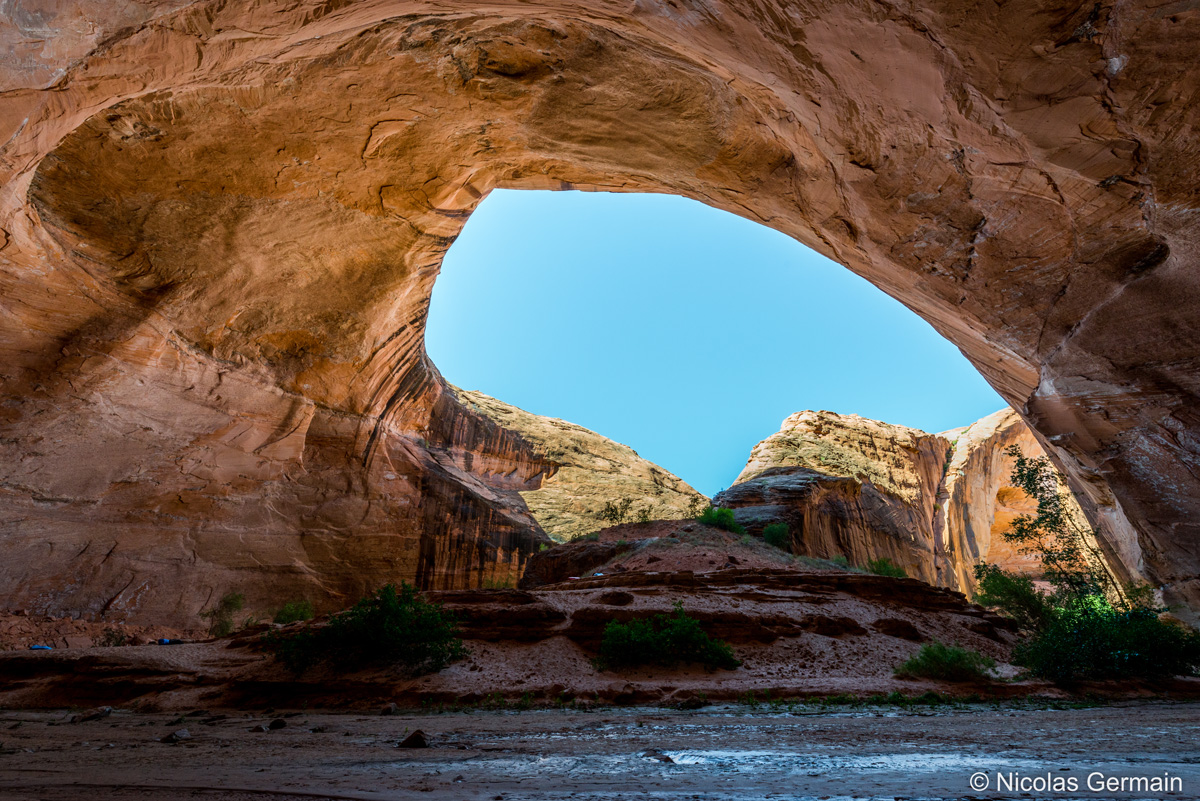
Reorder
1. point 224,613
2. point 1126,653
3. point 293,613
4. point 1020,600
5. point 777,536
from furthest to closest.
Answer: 1. point 777,536
2. point 293,613
3. point 224,613
4. point 1020,600
5. point 1126,653

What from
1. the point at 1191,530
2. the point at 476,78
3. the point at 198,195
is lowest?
the point at 1191,530

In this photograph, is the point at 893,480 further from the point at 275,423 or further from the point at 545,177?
the point at 275,423

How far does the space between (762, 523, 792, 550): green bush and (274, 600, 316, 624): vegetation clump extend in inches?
633

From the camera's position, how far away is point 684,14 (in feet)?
18.5

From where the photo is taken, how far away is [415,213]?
14.6 metres

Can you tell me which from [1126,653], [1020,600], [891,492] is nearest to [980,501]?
[891,492]

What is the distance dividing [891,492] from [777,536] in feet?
42.7

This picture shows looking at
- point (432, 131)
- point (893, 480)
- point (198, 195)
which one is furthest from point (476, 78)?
point (893, 480)

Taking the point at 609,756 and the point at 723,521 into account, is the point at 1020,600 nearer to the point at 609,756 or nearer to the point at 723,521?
the point at 723,521

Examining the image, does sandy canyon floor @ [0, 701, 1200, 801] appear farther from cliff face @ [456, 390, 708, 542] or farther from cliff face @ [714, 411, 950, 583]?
cliff face @ [456, 390, 708, 542]

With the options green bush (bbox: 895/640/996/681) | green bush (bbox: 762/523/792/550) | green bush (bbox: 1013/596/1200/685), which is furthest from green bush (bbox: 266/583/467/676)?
green bush (bbox: 762/523/792/550)

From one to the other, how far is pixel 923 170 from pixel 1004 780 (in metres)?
7.06

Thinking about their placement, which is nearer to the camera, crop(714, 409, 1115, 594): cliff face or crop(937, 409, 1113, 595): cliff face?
crop(714, 409, 1115, 594): cliff face

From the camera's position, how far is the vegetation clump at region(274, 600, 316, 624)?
15328mm
